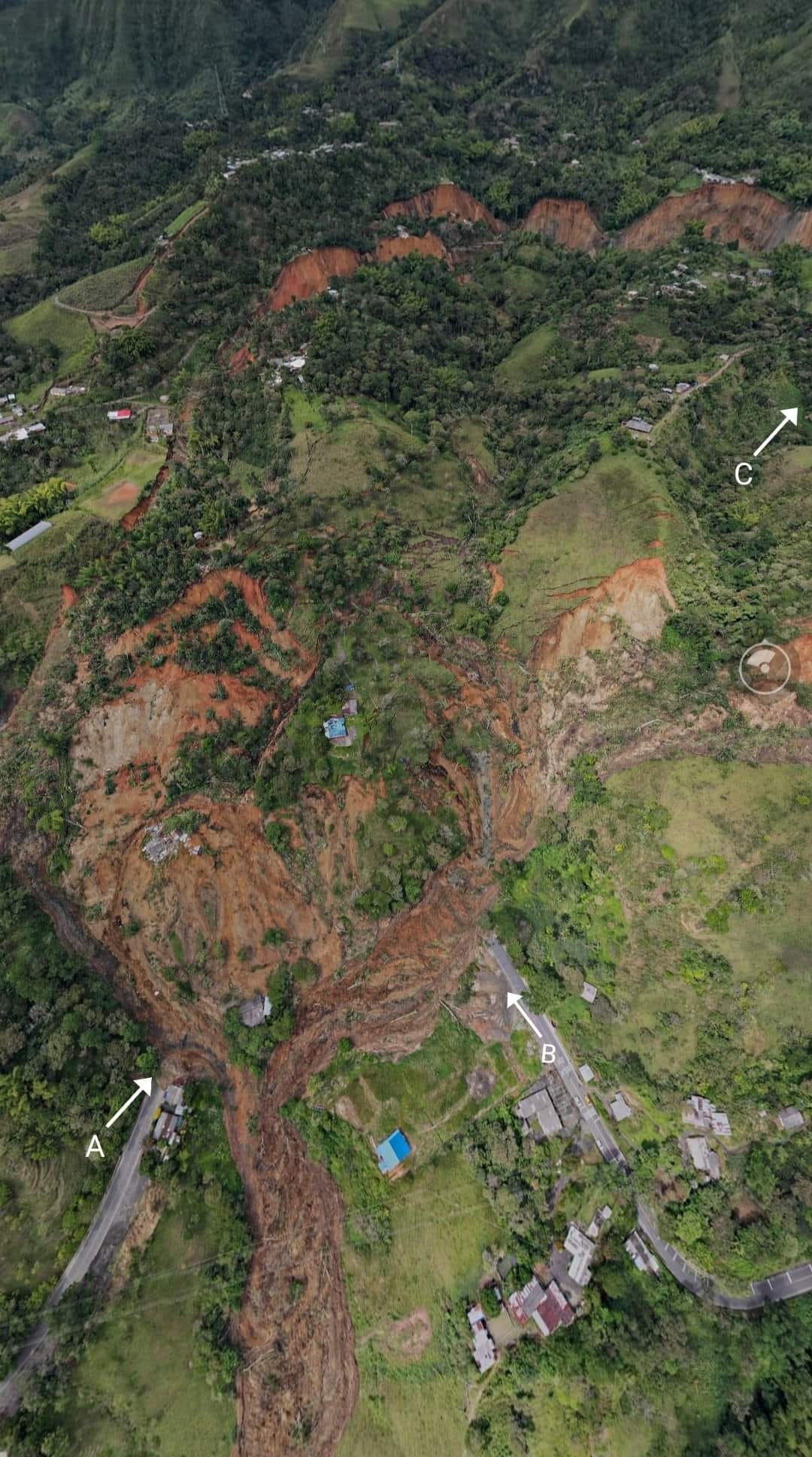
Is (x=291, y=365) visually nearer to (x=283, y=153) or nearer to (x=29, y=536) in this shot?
(x=29, y=536)

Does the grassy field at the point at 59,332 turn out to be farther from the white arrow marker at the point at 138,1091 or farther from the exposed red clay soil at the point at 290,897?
the white arrow marker at the point at 138,1091

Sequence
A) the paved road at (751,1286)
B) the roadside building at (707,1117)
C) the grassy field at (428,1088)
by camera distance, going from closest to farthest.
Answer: the paved road at (751,1286)
the roadside building at (707,1117)
the grassy field at (428,1088)

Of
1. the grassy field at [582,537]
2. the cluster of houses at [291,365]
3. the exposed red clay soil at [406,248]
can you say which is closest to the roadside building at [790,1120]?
the grassy field at [582,537]

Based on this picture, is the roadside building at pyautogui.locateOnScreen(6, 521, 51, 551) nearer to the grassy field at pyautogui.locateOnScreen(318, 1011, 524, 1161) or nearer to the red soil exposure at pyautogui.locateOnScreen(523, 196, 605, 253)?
the grassy field at pyautogui.locateOnScreen(318, 1011, 524, 1161)

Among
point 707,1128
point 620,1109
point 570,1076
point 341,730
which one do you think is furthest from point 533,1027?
point 341,730

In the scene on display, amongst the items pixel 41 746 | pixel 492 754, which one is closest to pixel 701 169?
pixel 492 754
